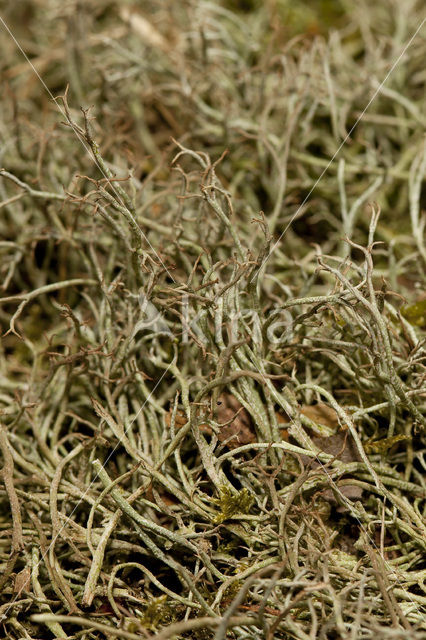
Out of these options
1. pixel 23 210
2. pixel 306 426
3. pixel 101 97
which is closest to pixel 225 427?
pixel 306 426

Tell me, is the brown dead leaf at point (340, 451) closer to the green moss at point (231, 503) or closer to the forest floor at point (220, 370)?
the forest floor at point (220, 370)

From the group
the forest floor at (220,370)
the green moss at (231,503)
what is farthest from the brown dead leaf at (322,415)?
the green moss at (231,503)

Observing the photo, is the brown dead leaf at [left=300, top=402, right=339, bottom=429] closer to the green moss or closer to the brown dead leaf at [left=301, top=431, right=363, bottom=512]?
the brown dead leaf at [left=301, top=431, right=363, bottom=512]

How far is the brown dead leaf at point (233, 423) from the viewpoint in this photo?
963 mm

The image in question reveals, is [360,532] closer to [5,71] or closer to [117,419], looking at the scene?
[117,419]

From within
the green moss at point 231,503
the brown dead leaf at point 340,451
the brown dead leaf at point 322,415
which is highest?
the brown dead leaf at point 322,415

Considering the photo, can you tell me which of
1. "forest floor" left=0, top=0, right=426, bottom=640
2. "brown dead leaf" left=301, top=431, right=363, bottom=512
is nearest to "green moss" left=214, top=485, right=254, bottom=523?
"forest floor" left=0, top=0, right=426, bottom=640

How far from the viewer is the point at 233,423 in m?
0.98

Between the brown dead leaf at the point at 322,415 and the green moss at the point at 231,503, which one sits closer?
the green moss at the point at 231,503

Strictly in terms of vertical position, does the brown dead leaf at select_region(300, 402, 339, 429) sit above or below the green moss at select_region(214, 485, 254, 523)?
above

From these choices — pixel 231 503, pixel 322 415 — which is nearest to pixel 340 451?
pixel 322 415

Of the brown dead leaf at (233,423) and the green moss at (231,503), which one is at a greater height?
the brown dead leaf at (233,423)

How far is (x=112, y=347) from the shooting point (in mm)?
1051

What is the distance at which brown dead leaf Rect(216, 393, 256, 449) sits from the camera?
0.96m
